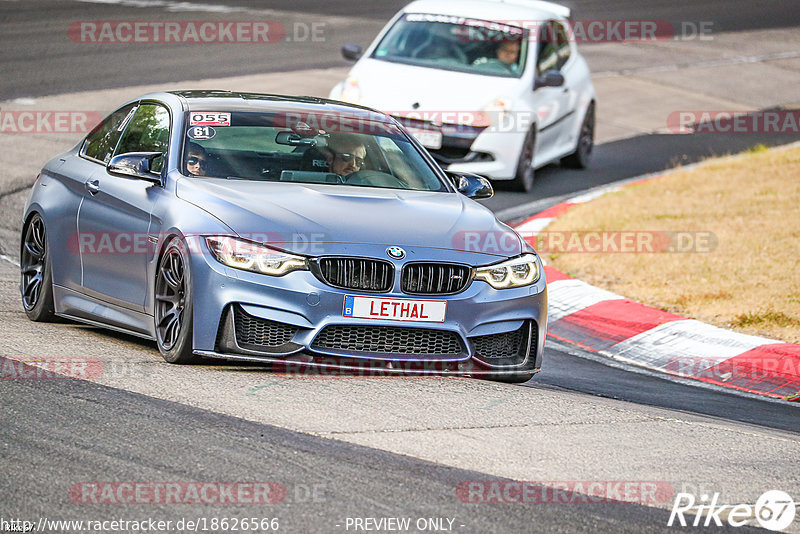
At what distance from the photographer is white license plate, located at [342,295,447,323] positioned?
657cm

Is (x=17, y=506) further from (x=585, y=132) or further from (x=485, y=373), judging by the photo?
(x=585, y=132)

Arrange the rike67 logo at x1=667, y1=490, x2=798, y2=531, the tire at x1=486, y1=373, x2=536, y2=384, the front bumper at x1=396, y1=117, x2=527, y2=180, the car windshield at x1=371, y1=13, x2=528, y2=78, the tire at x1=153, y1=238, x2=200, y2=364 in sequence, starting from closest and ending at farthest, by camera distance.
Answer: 1. the rike67 logo at x1=667, y1=490, x2=798, y2=531
2. the tire at x1=153, y1=238, x2=200, y2=364
3. the tire at x1=486, y1=373, x2=536, y2=384
4. the front bumper at x1=396, y1=117, x2=527, y2=180
5. the car windshield at x1=371, y1=13, x2=528, y2=78

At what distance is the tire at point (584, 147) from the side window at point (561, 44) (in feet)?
2.55

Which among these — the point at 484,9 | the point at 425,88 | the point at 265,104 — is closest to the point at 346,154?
the point at 265,104

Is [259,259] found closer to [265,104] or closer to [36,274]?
[265,104]

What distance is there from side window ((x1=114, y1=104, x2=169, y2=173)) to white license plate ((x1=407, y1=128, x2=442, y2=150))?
5365 mm

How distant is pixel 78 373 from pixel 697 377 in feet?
13.5

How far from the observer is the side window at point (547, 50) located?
49.8ft

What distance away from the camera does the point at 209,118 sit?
25.7ft

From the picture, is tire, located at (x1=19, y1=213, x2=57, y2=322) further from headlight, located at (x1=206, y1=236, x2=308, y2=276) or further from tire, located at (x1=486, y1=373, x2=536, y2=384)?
tire, located at (x1=486, y1=373, x2=536, y2=384)

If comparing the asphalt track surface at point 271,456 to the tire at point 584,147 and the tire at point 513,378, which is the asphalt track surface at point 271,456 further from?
the tire at point 584,147

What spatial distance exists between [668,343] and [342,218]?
324 centimetres

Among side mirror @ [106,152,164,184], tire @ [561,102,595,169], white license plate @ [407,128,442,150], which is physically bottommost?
tire @ [561,102,595,169]


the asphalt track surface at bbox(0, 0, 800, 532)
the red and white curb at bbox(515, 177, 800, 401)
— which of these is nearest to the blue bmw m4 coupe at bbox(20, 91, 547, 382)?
the asphalt track surface at bbox(0, 0, 800, 532)
